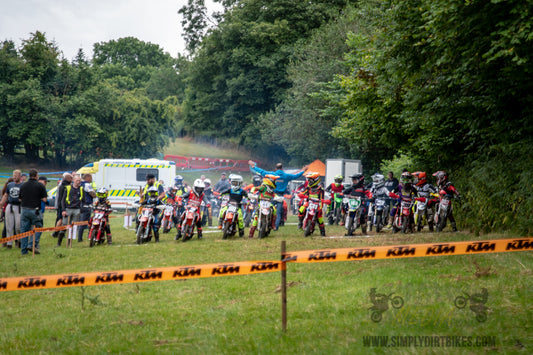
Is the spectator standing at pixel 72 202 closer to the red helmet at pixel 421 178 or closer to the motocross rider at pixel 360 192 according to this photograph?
the motocross rider at pixel 360 192

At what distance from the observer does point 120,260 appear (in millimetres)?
11961

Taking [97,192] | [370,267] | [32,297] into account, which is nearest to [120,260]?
[32,297]

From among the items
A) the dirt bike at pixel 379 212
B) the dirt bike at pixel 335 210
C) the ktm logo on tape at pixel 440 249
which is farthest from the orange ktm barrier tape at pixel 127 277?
the dirt bike at pixel 335 210

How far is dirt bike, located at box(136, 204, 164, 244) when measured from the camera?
50.8ft

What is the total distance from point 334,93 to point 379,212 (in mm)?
14595

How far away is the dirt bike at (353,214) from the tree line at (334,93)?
264 centimetres

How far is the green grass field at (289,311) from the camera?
556 centimetres

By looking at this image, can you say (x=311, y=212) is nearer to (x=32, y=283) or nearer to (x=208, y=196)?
(x=208, y=196)

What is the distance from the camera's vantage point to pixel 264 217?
1536 centimetres

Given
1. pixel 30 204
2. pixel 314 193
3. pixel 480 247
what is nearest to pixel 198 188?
pixel 314 193

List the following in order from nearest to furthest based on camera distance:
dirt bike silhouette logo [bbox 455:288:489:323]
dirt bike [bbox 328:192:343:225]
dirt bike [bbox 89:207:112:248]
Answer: dirt bike silhouette logo [bbox 455:288:489:323] → dirt bike [bbox 89:207:112:248] → dirt bike [bbox 328:192:343:225]

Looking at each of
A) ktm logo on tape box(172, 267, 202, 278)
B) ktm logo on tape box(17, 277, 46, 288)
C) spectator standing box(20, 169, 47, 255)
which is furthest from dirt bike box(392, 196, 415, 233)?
ktm logo on tape box(17, 277, 46, 288)

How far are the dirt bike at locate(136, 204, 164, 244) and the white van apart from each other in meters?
16.1

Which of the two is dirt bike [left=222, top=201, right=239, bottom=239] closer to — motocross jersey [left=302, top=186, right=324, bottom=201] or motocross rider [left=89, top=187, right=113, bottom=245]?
motocross jersey [left=302, top=186, right=324, bottom=201]
